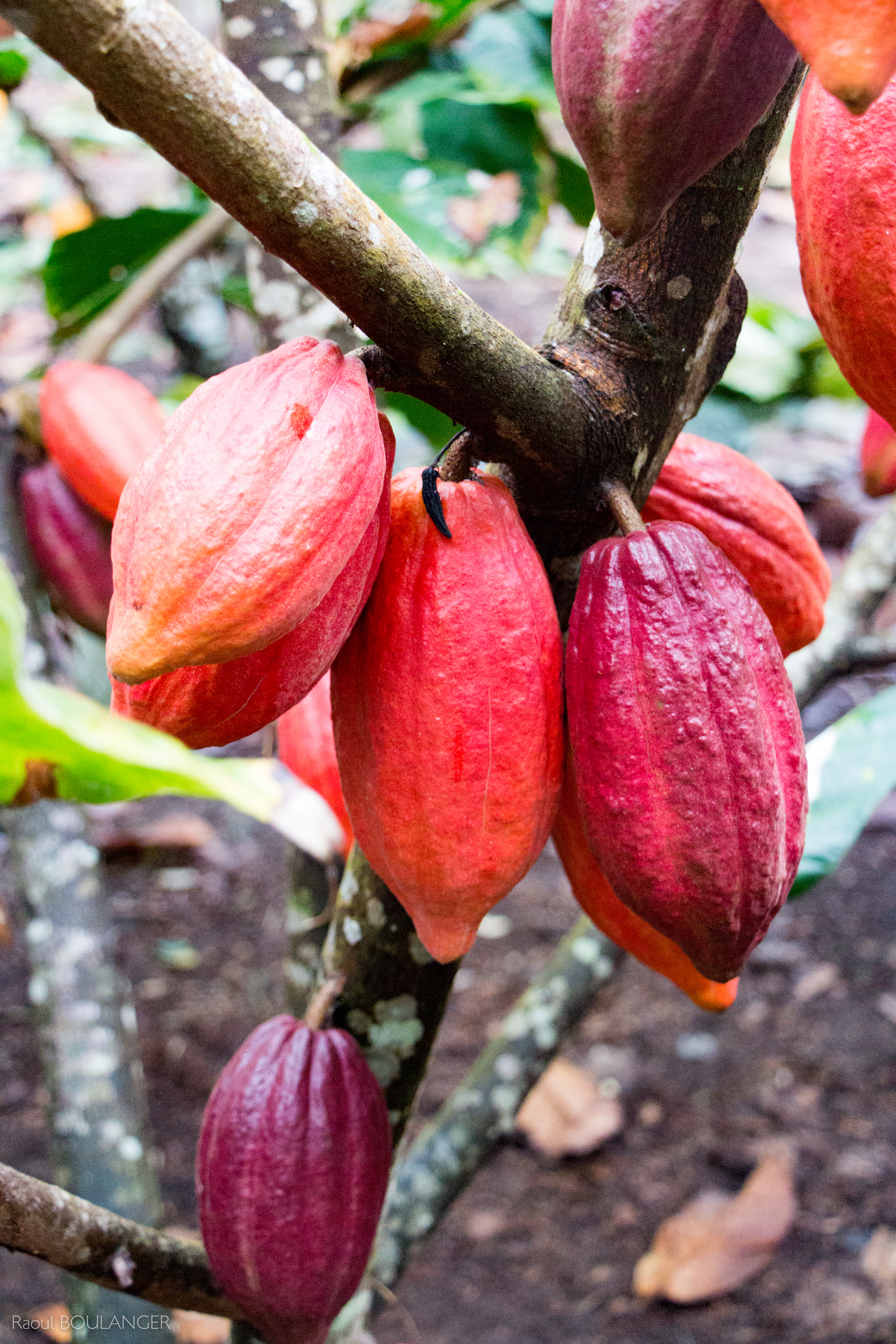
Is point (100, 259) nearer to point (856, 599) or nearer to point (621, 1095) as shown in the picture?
point (856, 599)

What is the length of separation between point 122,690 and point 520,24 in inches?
50.2

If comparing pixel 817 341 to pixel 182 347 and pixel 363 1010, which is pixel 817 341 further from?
pixel 363 1010

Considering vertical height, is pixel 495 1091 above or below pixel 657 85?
below

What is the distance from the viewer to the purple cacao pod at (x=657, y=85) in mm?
342

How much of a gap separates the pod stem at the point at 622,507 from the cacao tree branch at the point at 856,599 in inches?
27.6

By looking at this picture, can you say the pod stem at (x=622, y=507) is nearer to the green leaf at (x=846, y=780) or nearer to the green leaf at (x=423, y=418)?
the green leaf at (x=846, y=780)

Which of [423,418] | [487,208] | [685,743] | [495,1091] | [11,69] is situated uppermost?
[11,69]

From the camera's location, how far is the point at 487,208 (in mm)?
2678

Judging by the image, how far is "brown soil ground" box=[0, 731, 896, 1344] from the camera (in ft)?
4.68

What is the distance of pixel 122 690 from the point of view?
423 millimetres

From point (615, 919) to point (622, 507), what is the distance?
0.67 ft

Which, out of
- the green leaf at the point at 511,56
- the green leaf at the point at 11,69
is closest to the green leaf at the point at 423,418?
the green leaf at the point at 511,56

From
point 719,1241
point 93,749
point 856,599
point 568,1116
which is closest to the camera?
point 93,749

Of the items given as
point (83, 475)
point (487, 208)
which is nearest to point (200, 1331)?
point (83, 475)
